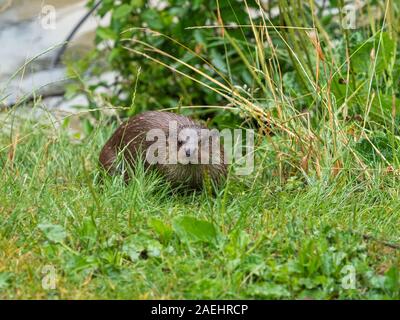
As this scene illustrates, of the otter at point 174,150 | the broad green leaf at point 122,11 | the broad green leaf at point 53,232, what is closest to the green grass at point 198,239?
the broad green leaf at point 53,232

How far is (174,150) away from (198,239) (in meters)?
1.04

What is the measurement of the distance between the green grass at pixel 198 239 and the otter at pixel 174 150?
14cm

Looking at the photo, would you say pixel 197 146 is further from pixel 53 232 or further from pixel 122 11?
pixel 122 11

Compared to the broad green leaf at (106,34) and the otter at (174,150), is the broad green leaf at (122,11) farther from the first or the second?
the otter at (174,150)

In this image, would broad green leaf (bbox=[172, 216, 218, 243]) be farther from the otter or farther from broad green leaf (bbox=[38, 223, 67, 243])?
the otter

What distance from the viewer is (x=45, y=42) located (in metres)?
8.98

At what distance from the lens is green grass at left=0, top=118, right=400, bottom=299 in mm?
3516

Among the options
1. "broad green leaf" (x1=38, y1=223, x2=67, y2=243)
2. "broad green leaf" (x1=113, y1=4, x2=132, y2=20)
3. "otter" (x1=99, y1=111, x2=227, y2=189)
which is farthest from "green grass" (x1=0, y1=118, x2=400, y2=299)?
"broad green leaf" (x1=113, y1=4, x2=132, y2=20)

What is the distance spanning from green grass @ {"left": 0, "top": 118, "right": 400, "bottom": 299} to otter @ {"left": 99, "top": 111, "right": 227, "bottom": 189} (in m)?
0.14

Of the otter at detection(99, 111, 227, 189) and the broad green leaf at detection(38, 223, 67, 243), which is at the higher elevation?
the otter at detection(99, 111, 227, 189)

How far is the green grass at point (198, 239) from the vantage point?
3516 mm

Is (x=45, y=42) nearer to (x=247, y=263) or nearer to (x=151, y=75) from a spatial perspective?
(x=151, y=75)

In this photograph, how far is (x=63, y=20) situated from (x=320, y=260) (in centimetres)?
630
